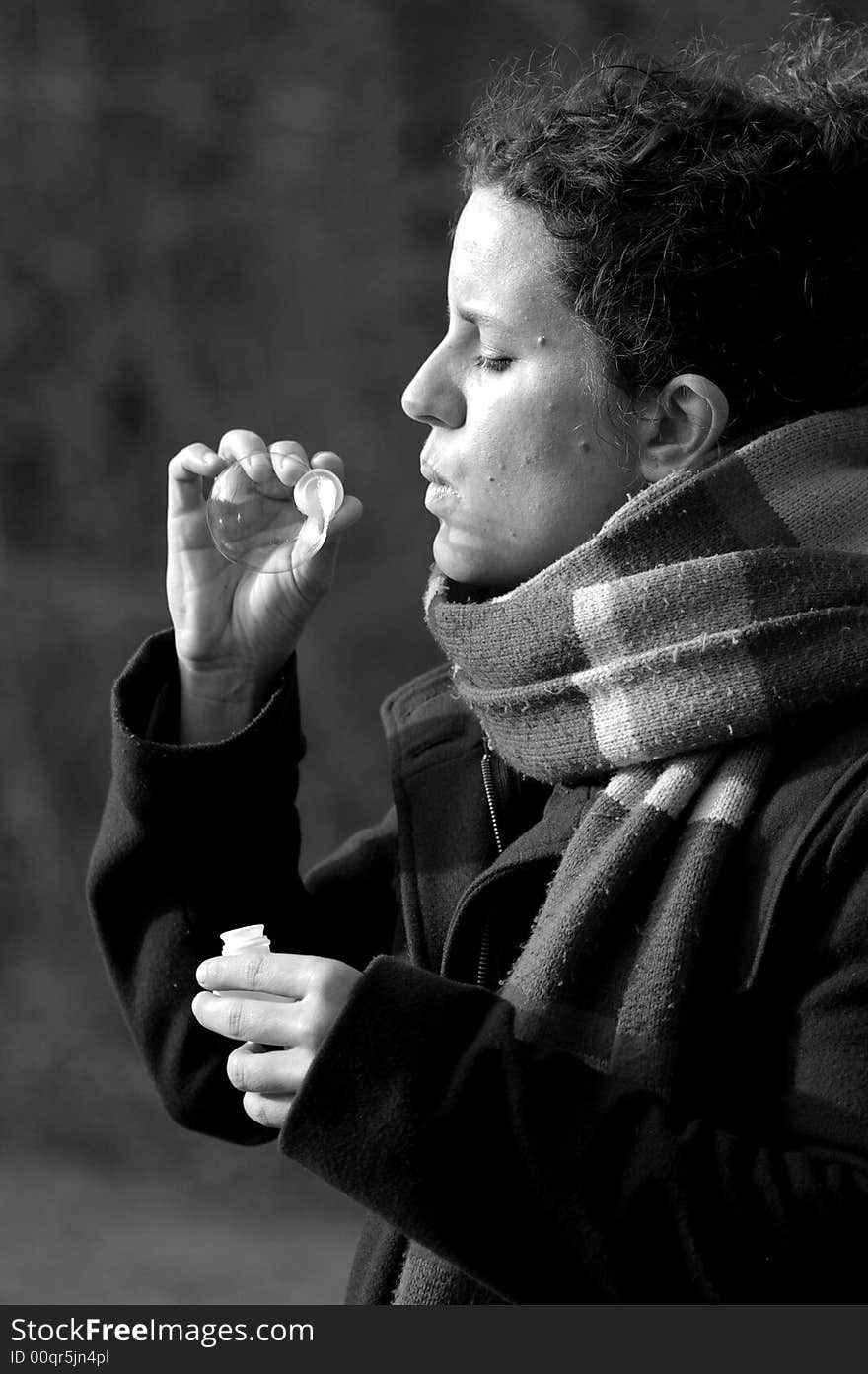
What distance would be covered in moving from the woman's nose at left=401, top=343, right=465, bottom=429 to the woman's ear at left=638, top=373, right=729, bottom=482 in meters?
0.16

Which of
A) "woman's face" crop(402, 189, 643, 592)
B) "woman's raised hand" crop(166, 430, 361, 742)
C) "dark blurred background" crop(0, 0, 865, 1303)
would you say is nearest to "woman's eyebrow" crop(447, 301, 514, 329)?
"woman's face" crop(402, 189, 643, 592)

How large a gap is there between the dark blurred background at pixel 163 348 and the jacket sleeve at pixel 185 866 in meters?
1.99

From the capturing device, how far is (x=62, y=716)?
3586 millimetres

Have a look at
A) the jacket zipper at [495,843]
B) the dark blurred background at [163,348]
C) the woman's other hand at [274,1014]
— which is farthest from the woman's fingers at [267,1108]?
the dark blurred background at [163,348]

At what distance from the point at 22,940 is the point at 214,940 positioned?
2.26 metres

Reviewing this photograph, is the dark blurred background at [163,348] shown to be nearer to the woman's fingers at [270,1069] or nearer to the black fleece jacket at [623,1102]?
the black fleece jacket at [623,1102]

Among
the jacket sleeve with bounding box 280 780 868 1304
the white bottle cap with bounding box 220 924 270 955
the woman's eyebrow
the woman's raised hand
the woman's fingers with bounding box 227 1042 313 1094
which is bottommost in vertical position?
the jacket sleeve with bounding box 280 780 868 1304

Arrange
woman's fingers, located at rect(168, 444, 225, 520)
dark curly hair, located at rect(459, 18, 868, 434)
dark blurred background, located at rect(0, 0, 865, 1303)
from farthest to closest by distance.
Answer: dark blurred background, located at rect(0, 0, 865, 1303) → woman's fingers, located at rect(168, 444, 225, 520) → dark curly hair, located at rect(459, 18, 868, 434)

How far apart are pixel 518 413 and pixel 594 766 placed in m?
0.30

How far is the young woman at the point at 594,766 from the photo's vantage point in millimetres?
1041

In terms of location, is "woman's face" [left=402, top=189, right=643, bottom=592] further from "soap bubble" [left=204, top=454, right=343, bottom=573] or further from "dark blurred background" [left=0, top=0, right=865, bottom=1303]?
"dark blurred background" [left=0, top=0, right=865, bottom=1303]

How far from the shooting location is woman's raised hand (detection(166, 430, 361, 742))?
1.52 metres

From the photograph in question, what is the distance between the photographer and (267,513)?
1.55m

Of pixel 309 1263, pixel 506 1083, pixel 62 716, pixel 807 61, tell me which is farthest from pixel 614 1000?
pixel 62 716
